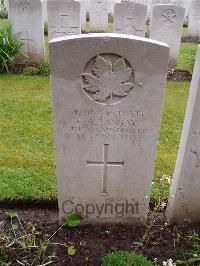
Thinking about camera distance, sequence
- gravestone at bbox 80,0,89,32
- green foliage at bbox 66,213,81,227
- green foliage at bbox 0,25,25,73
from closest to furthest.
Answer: green foliage at bbox 66,213,81,227, green foliage at bbox 0,25,25,73, gravestone at bbox 80,0,89,32

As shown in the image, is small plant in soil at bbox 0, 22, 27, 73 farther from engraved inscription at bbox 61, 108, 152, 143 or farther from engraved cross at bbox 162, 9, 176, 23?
engraved inscription at bbox 61, 108, 152, 143

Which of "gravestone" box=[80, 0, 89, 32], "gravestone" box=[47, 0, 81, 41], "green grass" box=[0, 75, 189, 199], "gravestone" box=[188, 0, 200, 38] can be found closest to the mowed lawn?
"green grass" box=[0, 75, 189, 199]

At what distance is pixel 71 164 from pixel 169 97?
3975 mm

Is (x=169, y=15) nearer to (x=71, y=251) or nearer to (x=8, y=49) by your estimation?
(x=8, y=49)

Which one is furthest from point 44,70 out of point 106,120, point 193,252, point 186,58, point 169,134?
point 193,252

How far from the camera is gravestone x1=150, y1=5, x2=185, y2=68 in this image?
8.00 meters

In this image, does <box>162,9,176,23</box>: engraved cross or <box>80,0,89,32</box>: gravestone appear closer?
<box>162,9,176,23</box>: engraved cross

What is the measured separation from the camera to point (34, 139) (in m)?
4.94

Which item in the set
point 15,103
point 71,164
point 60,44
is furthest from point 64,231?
point 15,103

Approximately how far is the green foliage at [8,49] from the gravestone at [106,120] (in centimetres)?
493

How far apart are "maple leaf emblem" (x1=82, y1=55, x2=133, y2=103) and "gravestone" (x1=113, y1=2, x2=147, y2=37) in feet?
17.9

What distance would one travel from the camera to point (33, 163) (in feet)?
14.2

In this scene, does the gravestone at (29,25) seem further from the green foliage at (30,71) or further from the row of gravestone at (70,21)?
the green foliage at (30,71)

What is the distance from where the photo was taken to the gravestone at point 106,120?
2641mm
